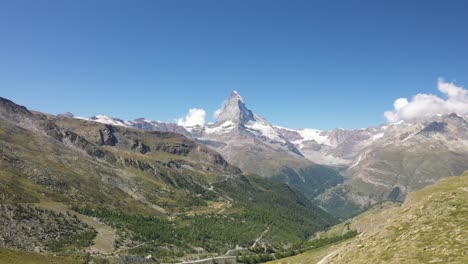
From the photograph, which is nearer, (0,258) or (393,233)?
(393,233)

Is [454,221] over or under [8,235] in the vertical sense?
over

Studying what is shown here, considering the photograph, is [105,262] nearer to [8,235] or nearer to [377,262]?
[8,235]

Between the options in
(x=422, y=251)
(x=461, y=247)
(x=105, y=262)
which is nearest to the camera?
(x=461, y=247)

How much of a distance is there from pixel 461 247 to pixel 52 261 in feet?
304

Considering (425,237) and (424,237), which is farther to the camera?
(424,237)

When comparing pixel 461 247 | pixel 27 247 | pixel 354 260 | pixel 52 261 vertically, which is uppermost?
pixel 461 247

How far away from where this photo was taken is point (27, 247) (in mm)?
188375

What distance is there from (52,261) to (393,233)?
83.0 meters

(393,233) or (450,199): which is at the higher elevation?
(450,199)

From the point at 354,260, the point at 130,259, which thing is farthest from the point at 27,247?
the point at 354,260

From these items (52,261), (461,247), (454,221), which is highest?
(454,221)

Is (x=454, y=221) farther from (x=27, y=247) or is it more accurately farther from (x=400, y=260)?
(x=27, y=247)

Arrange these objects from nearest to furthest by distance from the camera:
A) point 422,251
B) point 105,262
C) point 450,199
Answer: point 422,251 < point 450,199 < point 105,262

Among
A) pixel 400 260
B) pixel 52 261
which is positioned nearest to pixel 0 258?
pixel 52 261
